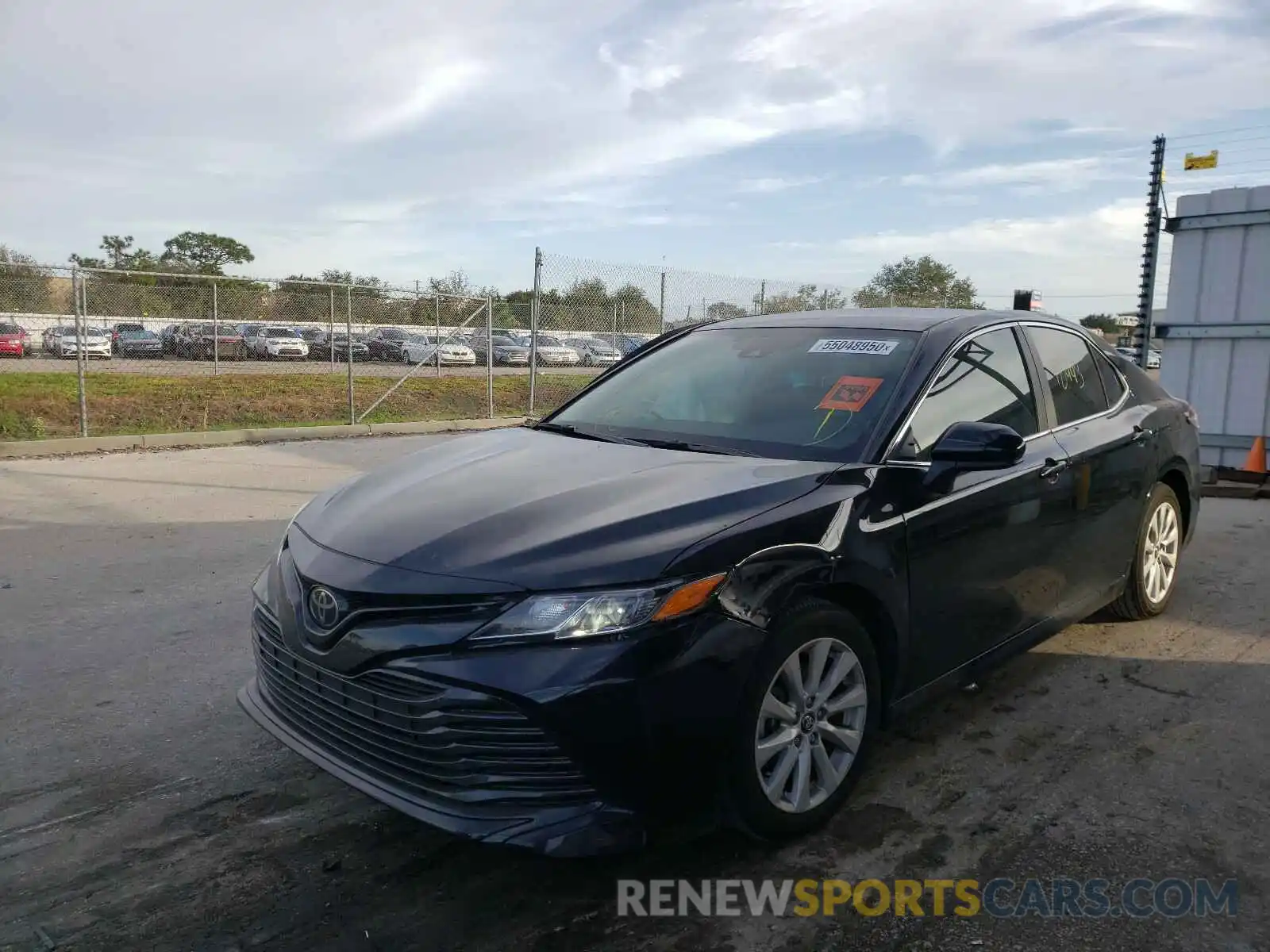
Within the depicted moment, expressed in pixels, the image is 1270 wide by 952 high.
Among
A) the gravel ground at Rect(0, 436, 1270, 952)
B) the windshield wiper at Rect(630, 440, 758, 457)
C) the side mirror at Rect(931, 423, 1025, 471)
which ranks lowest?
the gravel ground at Rect(0, 436, 1270, 952)

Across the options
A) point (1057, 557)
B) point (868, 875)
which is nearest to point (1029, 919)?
point (868, 875)

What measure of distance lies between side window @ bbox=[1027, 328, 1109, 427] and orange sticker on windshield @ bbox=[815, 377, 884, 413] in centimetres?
112

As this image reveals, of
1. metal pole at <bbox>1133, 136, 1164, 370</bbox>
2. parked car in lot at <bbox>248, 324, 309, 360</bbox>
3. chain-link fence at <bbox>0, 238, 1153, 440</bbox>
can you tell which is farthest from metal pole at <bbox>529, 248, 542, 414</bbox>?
metal pole at <bbox>1133, 136, 1164, 370</bbox>

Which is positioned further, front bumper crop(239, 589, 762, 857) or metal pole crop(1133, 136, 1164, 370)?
metal pole crop(1133, 136, 1164, 370)

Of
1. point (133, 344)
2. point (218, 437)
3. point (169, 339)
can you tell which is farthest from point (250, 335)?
point (218, 437)

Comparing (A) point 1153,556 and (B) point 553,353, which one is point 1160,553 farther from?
(B) point 553,353

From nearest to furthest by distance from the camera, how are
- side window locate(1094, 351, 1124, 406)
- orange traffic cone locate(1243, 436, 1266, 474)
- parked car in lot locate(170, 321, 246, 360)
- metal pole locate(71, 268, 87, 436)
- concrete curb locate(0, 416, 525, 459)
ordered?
side window locate(1094, 351, 1124, 406)
orange traffic cone locate(1243, 436, 1266, 474)
concrete curb locate(0, 416, 525, 459)
metal pole locate(71, 268, 87, 436)
parked car in lot locate(170, 321, 246, 360)

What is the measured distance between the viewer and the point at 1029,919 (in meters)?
2.58

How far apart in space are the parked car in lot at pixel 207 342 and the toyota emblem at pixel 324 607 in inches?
614

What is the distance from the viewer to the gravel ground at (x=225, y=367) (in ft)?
47.2

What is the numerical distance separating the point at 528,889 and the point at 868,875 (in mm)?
950

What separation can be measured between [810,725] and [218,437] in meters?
11.0

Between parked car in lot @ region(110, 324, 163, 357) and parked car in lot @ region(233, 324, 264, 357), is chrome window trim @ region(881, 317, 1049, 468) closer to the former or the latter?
parked car in lot @ region(110, 324, 163, 357)

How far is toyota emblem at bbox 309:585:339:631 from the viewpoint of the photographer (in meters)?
2.63
